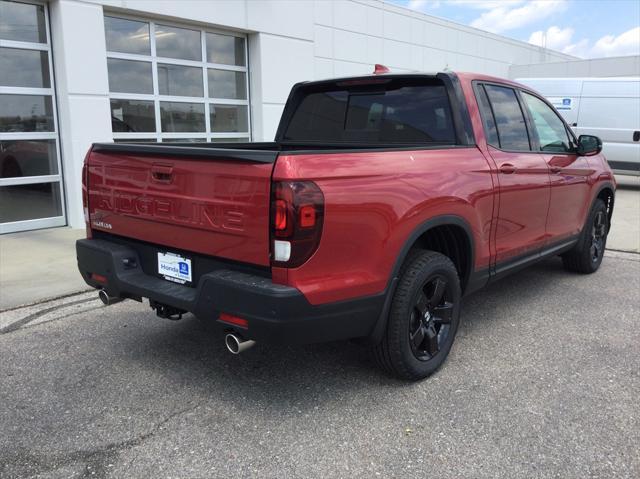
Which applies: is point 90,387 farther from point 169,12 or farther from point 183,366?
point 169,12

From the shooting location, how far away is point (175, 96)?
30.6 ft

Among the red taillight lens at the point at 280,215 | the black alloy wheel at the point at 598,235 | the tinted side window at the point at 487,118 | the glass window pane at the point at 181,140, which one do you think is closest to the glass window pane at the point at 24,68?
the glass window pane at the point at 181,140

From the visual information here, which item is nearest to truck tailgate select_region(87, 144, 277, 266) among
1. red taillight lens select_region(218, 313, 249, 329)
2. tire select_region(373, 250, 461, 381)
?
red taillight lens select_region(218, 313, 249, 329)

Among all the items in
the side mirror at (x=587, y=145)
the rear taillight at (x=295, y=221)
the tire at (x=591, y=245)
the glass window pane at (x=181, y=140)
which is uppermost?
the side mirror at (x=587, y=145)

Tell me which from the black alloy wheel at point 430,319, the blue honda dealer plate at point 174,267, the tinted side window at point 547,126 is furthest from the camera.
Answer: the tinted side window at point 547,126

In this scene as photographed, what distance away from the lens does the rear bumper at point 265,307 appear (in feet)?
8.66

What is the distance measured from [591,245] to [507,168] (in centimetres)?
243

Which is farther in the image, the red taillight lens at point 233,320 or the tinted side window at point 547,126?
the tinted side window at point 547,126

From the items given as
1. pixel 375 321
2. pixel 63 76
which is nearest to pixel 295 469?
pixel 375 321

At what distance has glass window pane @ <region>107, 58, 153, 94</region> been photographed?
27.8ft

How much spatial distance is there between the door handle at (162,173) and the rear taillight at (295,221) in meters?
0.75

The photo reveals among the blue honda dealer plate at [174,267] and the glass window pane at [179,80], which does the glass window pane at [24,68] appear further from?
the blue honda dealer plate at [174,267]

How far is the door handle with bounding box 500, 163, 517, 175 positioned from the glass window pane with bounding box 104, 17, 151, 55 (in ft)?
21.6

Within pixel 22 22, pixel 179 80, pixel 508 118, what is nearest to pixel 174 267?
pixel 508 118
